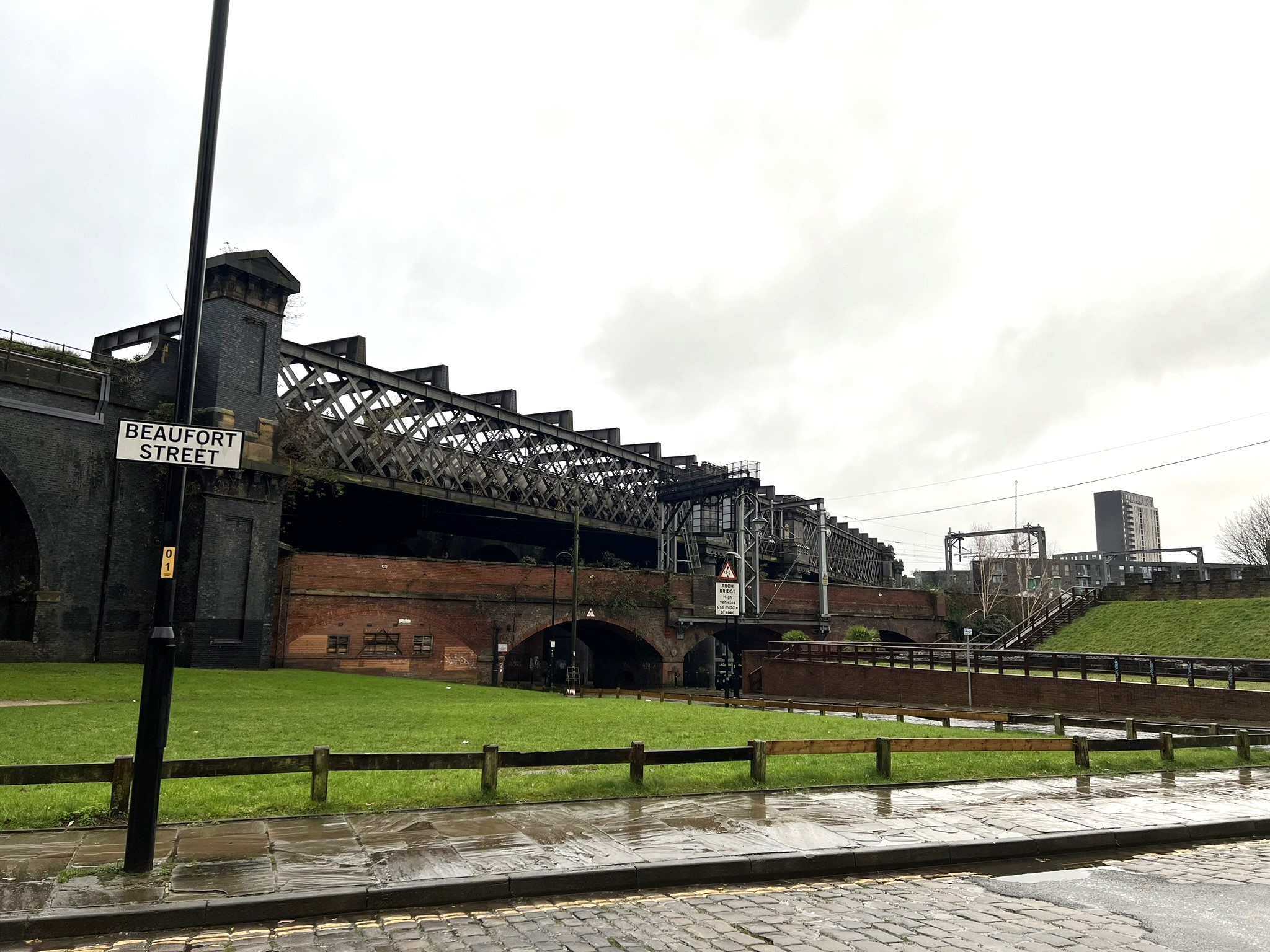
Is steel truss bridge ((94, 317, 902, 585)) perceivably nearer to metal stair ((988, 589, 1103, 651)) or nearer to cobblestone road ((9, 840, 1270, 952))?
metal stair ((988, 589, 1103, 651))

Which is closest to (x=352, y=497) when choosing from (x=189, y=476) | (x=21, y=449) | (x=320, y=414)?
(x=320, y=414)

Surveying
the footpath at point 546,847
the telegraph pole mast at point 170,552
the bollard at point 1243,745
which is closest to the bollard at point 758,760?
the footpath at point 546,847

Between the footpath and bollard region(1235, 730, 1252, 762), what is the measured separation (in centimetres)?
385

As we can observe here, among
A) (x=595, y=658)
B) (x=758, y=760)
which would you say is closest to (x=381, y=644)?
(x=595, y=658)

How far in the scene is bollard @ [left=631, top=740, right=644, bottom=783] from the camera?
408 inches

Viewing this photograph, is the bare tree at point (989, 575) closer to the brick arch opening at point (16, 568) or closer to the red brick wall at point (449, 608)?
the red brick wall at point (449, 608)

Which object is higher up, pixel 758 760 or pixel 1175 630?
pixel 1175 630

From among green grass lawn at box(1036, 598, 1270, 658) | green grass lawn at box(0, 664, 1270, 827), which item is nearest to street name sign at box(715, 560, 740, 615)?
green grass lawn at box(0, 664, 1270, 827)

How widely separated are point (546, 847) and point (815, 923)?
2.69 meters

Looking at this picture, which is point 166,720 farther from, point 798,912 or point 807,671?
point 807,671

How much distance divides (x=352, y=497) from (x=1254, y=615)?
41.1m

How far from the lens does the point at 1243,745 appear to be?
48.4ft

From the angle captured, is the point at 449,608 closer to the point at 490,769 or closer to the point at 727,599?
the point at 727,599

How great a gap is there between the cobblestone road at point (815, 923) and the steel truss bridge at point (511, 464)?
32793mm
